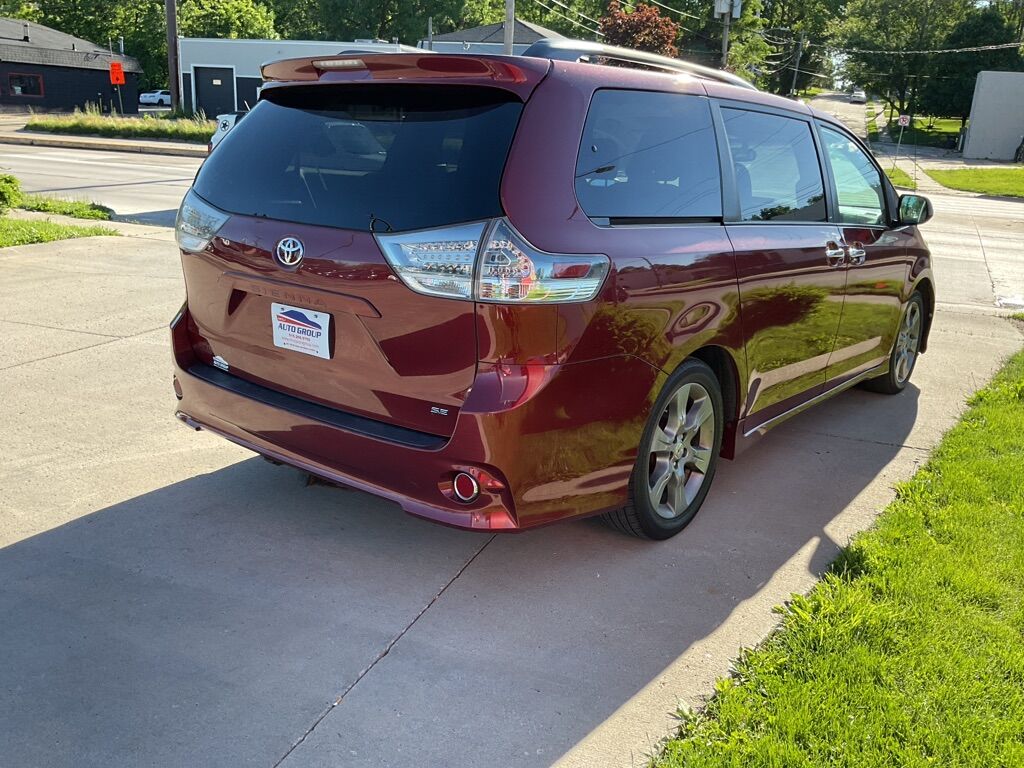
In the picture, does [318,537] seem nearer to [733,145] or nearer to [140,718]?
[140,718]

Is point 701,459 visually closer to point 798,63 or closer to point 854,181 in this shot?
point 854,181

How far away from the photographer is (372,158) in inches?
129

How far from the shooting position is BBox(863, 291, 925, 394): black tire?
6039 mm

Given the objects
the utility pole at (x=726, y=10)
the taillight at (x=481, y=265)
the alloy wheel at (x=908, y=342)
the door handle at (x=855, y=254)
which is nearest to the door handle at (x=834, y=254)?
the door handle at (x=855, y=254)

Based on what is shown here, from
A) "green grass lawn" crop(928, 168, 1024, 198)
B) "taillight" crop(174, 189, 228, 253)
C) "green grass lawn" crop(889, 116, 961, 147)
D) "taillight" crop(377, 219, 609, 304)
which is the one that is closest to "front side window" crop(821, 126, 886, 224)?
"taillight" crop(377, 219, 609, 304)

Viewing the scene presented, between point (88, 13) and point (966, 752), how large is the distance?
7561 centimetres

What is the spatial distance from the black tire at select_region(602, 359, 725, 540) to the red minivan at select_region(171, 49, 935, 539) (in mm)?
13

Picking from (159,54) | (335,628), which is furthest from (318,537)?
(159,54)

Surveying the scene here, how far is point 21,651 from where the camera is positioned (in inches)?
118

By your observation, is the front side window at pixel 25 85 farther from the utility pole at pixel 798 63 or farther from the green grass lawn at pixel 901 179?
the utility pole at pixel 798 63

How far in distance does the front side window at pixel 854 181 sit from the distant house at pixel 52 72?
5202 centimetres

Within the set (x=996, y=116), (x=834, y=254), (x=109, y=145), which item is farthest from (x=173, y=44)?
(x=996, y=116)

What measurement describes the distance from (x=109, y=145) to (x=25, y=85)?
87.0 feet

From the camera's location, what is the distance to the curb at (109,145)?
2736 centimetres
